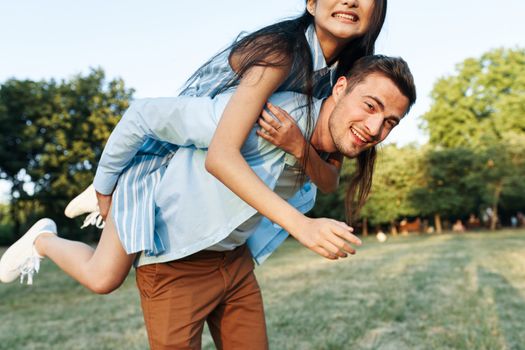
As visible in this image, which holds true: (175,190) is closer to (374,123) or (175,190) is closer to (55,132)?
(374,123)

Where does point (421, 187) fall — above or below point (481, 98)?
below

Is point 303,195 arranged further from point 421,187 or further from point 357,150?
point 421,187

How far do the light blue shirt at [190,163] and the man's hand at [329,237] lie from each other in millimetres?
436

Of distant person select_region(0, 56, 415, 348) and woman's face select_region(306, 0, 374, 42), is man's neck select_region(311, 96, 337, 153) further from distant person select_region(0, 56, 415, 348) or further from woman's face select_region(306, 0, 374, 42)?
woman's face select_region(306, 0, 374, 42)

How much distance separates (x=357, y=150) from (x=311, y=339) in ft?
8.73

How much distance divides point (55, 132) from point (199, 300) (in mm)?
19640

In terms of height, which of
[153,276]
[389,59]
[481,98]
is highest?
[481,98]

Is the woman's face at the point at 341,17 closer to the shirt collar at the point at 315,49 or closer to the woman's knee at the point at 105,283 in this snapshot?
the shirt collar at the point at 315,49

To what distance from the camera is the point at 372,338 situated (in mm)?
4027

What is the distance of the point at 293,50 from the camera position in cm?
162

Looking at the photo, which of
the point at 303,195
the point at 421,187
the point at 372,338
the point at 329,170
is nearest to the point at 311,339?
the point at 372,338

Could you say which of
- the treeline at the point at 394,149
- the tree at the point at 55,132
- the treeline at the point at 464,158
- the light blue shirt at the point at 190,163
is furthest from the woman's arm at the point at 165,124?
the treeline at the point at 464,158

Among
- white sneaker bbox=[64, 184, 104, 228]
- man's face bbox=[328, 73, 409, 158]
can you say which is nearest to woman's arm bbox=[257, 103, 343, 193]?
man's face bbox=[328, 73, 409, 158]

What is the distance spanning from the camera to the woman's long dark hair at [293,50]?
5.19 feet
